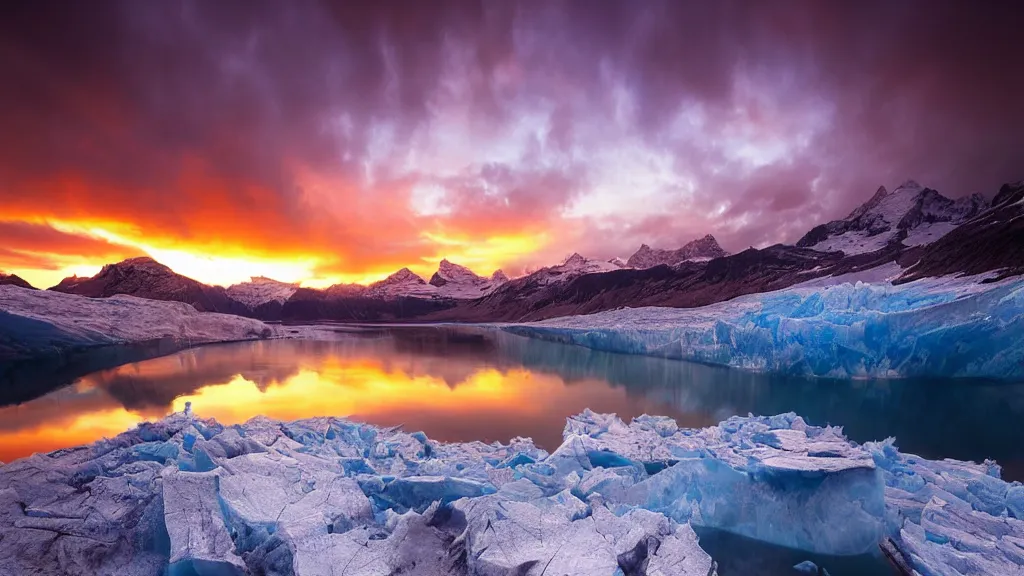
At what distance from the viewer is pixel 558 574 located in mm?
2900

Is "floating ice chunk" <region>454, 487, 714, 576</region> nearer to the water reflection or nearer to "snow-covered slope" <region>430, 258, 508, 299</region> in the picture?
the water reflection

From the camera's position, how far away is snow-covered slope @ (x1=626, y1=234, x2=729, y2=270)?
14912 centimetres

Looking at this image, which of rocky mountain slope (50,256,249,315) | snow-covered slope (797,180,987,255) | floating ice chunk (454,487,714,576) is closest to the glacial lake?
floating ice chunk (454,487,714,576)

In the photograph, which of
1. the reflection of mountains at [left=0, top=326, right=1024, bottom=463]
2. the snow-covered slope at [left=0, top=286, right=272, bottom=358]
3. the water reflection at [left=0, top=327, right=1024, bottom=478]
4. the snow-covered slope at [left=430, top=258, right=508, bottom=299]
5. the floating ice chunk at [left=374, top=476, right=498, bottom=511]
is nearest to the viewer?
the floating ice chunk at [left=374, top=476, right=498, bottom=511]

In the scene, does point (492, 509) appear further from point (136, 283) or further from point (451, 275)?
point (451, 275)

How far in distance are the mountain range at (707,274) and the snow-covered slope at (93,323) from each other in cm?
2889

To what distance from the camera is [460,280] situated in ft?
562

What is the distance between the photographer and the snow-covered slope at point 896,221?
212 ft

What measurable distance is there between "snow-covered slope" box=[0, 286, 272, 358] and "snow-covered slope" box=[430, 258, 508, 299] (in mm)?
118971

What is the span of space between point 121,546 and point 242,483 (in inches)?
31.7

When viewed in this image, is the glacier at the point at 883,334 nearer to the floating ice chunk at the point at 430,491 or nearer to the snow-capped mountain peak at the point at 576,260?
the floating ice chunk at the point at 430,491

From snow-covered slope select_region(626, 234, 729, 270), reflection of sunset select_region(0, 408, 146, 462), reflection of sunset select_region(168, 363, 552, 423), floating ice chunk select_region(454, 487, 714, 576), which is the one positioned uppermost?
snow-covered slope select_region(626, 234, 729, 270)

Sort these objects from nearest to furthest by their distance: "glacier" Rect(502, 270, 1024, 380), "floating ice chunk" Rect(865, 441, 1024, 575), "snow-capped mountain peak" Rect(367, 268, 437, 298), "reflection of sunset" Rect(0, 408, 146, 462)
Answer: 1. "floating ice chunk" Rect(865, 441, 1024, 575)
2. "reflection of sunset" Rect(0, 408, 146, 462)
3. "glacier" Rect(502, 270, 1024, 380)
4. "snow-capped mountain peak" Rect(367, 268, 437, 298)

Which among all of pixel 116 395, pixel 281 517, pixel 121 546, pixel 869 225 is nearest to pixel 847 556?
pixel 281 517
